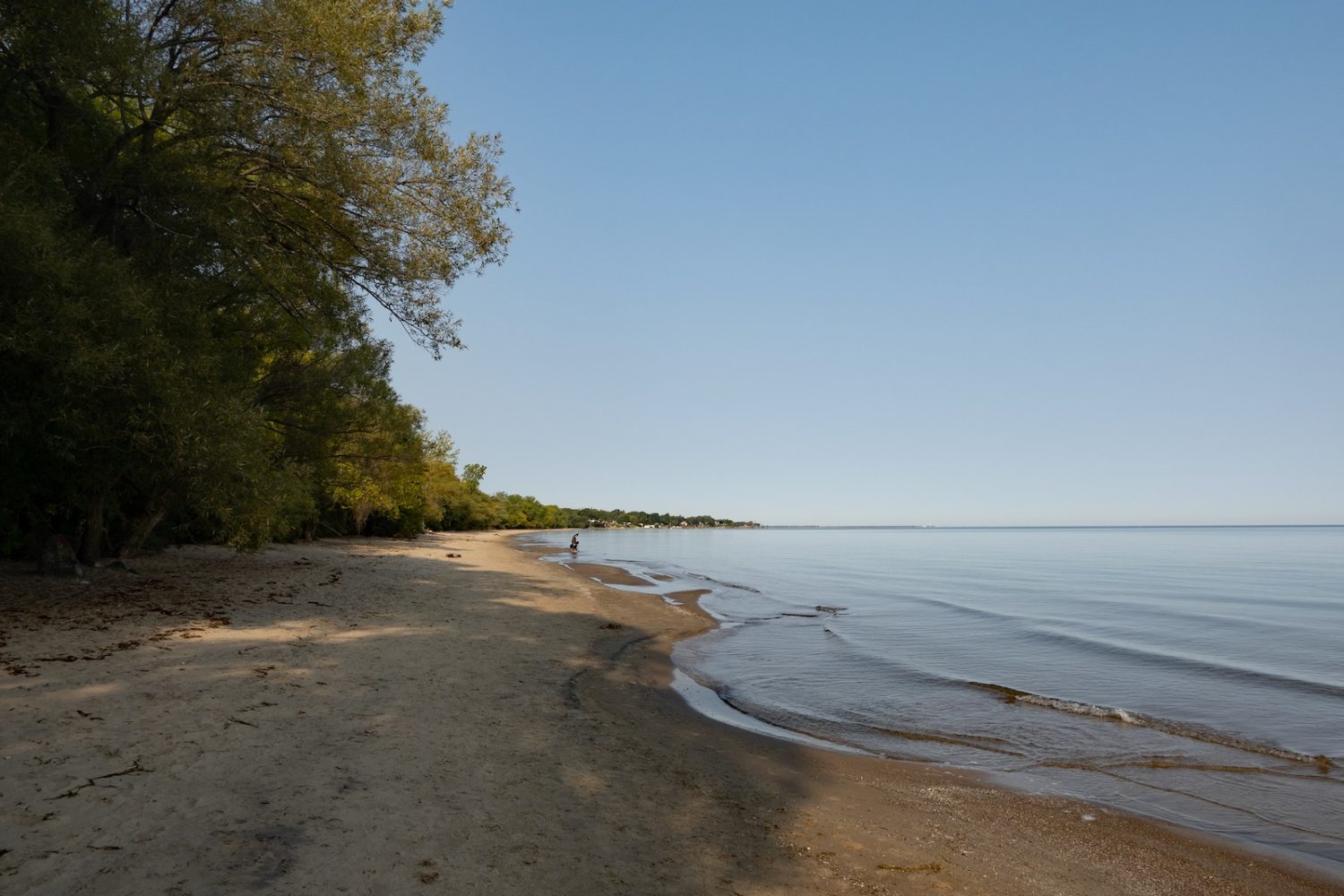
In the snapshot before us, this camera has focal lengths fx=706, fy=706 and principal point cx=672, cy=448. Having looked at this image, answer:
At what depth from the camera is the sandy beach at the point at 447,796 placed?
4621 millimetres

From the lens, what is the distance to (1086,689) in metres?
13.5

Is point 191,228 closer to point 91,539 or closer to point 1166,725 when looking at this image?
point 91,539

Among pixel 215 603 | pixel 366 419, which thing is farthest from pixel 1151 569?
pixel 215 603

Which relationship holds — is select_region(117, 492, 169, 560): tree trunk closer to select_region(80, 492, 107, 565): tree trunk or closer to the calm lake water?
select_region(80, 492, 107, 565): tree trunk

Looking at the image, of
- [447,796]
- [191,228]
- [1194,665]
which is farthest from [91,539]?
[1194,665]

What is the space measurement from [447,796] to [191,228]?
12977mm

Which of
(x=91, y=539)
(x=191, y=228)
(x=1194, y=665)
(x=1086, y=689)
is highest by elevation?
(x=191, y=228)

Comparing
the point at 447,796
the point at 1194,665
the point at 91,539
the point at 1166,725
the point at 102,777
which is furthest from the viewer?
the point at 91,539

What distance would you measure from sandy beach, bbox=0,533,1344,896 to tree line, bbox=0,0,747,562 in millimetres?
3572

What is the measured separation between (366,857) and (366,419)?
783 inches

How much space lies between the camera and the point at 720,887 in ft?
15.6

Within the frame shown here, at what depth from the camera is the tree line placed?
11289 mm

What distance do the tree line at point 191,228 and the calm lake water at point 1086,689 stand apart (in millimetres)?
10532

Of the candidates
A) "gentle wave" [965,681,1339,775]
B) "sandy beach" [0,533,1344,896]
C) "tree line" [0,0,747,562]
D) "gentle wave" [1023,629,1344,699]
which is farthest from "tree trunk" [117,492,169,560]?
"gentle wave" [1023,629,1344,699]
